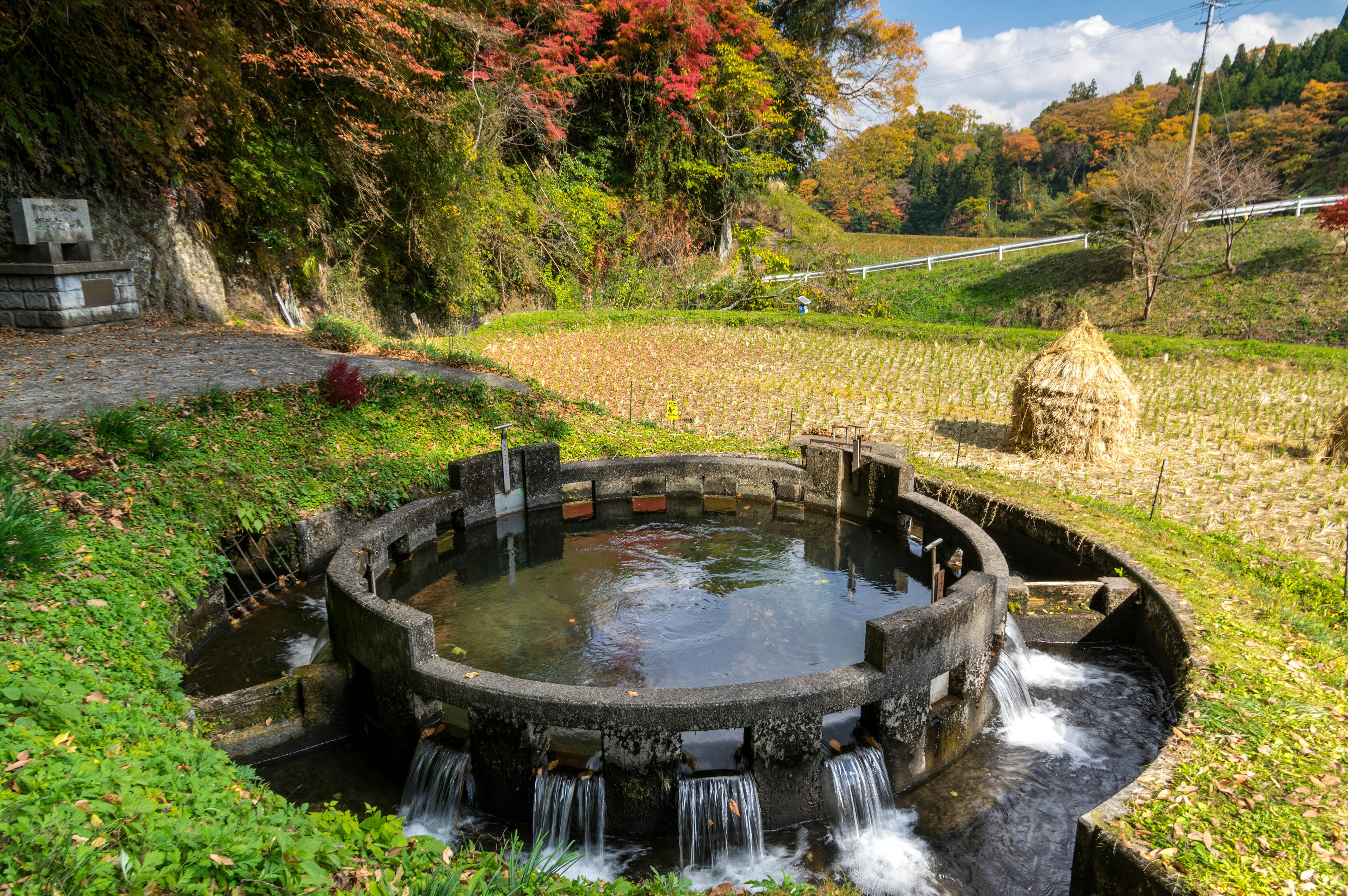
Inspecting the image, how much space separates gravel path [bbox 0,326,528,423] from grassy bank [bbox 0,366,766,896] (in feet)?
2.72

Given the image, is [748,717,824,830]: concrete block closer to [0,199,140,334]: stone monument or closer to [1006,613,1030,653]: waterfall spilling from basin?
[1006,613,1030,653]: waterfall spilling from basin

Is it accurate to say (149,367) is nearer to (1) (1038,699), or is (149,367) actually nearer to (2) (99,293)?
(2) (99,293)

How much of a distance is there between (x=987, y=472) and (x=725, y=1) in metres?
21.1

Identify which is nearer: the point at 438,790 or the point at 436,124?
the point at 438,790

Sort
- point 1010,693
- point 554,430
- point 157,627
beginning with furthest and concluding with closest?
point 554,430 → point 1010,693 → point 157,627

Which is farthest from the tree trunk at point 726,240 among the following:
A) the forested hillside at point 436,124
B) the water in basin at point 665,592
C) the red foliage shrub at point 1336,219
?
the water in basin at point 665,592

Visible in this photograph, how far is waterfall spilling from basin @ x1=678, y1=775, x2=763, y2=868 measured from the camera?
4.90 meters

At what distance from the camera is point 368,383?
11172 mm

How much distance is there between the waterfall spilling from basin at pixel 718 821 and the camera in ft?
16.1

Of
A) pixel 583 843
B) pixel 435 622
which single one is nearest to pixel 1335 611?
pixel 583 843

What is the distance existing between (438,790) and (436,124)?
15536mm

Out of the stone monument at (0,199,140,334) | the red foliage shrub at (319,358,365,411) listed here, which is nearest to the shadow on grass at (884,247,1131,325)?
the red foliage shrub at (319,358,365,411)

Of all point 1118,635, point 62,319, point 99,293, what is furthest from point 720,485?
point 99,293

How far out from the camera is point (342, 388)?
10375mm
